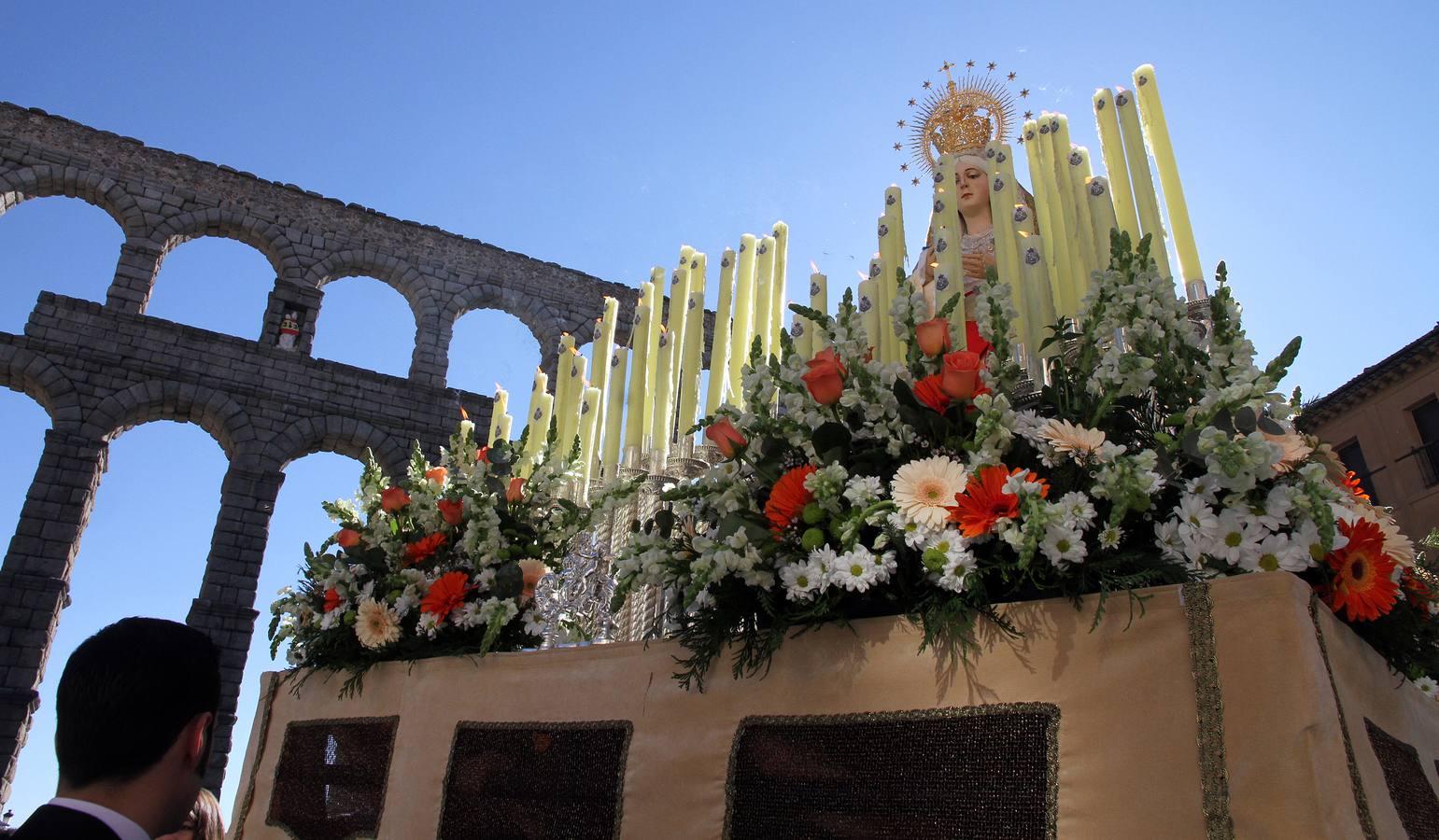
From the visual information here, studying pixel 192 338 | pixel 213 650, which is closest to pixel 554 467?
pixel 213 650

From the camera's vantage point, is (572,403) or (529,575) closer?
(529,575)

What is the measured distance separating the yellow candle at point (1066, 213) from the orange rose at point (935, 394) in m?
1.07

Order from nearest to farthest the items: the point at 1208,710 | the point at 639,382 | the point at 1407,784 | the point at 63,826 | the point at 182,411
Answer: the point at 63,826 < the point at 1208,710 < the point at 1407,784 < the point at 639,382 < the point at 182,411

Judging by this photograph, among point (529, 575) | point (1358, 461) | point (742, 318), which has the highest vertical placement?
point (1358, 461)

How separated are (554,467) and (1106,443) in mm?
2808

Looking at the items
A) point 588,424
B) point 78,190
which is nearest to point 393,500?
point 588,424

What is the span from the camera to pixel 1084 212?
12.5ft

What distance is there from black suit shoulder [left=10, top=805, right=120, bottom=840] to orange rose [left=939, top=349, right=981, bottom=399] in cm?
215

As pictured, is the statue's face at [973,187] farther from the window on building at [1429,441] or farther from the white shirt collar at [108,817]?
the window on building at [1429,441]

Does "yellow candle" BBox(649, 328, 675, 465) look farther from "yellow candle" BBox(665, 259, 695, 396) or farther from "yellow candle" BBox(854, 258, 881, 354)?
"yellow candle" BBox(854, 258, 881, 354)

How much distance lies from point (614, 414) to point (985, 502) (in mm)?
2916

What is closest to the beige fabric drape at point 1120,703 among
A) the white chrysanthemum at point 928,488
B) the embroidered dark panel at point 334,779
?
the white chrysanthemum at point 928,488

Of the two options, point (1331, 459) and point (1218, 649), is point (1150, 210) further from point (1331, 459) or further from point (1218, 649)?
point (1218, 649)

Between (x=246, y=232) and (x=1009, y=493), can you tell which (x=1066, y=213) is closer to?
(x=1009, y=493)
